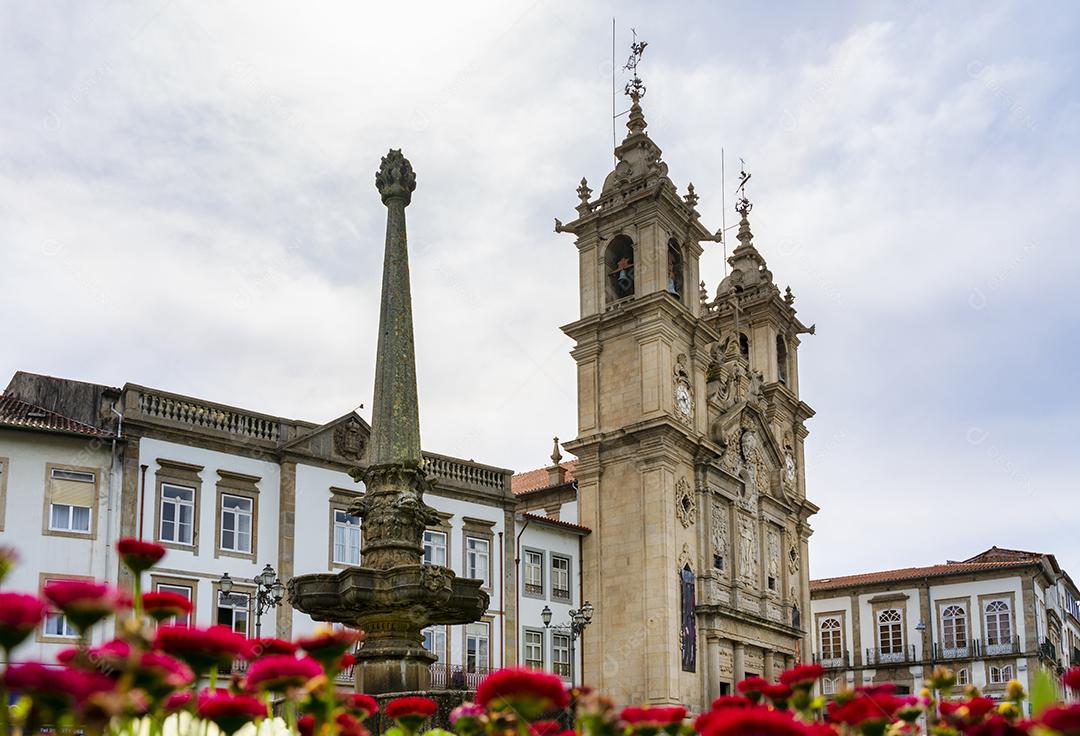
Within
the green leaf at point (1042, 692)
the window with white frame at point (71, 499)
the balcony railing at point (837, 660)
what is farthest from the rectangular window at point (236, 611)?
the balcony railing at point (837, 660)

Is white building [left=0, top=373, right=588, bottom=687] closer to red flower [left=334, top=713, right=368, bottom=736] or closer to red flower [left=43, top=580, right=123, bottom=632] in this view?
red flower [left=334, top=713, right=368, bottom=736]

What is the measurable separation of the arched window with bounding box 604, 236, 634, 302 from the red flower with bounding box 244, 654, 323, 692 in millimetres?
35717

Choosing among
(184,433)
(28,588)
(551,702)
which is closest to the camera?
(551,702)

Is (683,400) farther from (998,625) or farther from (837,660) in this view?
(837,660)

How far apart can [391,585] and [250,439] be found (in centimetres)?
1522

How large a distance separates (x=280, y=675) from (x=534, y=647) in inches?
1206

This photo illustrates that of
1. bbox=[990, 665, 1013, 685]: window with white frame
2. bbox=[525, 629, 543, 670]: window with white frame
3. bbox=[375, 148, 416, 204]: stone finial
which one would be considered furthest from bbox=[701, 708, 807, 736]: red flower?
bbox=[990, 665, 1013, 685]: window with white frame

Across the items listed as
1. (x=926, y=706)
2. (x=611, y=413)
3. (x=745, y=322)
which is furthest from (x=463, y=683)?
(x=926, y=706)

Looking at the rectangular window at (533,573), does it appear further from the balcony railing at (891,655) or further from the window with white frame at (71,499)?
the balcony railing at (891,655)

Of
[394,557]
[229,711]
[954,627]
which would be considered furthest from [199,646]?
[954,627]

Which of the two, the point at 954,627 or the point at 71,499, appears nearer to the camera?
the point at 71,499

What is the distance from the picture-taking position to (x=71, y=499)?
919 inches

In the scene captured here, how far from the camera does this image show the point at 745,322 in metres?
47.9

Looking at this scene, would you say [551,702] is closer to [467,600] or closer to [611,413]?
[467,600]
